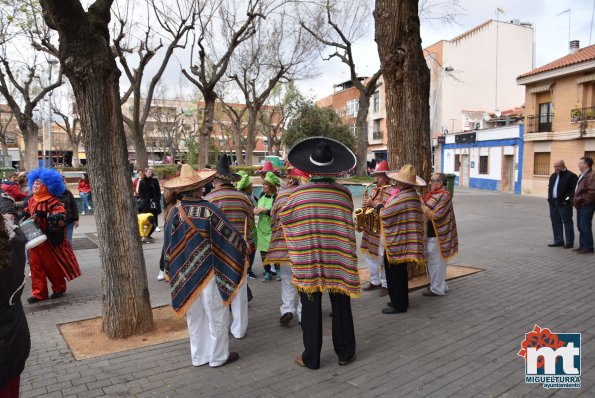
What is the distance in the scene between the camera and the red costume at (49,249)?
6.11m

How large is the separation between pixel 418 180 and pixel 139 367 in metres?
3.73

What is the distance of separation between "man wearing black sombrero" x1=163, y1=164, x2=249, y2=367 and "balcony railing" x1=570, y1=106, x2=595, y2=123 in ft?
78.9

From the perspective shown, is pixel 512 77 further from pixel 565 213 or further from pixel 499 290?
pixel 499 290

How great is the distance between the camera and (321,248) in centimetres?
402

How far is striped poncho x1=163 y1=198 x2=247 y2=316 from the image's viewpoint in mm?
4047

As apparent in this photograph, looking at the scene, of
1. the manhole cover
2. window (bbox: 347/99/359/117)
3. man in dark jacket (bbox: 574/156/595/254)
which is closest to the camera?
man in dark jacket (bbox: 574/156/595/254)

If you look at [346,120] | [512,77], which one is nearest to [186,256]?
[512,77]

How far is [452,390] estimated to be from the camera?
3549mm

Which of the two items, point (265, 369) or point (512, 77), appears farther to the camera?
point (512, 77)

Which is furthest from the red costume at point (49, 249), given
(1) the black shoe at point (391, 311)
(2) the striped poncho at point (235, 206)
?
(1) the black shoe at point (391, 311)

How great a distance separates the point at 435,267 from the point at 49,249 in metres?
5.25

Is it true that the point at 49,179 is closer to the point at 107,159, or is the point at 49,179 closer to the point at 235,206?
the point at 107,159

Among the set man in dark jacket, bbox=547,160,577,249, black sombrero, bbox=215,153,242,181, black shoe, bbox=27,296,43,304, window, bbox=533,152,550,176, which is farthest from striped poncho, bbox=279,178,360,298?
window, bbox=533,152,550,176

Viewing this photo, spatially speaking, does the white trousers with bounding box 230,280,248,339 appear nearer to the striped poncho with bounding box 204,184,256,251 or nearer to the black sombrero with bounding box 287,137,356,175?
the striped poncho with bounding box 204,184,256,251
